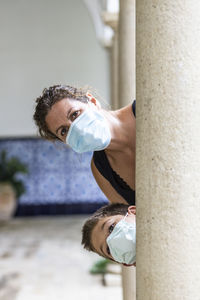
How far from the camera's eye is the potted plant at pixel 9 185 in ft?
45.6

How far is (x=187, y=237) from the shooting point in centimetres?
158

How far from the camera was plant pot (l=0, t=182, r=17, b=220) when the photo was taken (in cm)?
1386

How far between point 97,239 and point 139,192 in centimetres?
76

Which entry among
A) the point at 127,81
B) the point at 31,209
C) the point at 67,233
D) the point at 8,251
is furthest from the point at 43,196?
the point at 127,81

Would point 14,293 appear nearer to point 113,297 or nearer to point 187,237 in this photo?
point 113,297

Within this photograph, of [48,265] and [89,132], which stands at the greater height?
[89,132]

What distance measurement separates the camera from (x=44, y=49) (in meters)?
14.2

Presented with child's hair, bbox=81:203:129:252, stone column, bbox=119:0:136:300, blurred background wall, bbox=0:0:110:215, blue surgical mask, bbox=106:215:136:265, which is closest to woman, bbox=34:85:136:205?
child's hair, bbox=81:203:129:252

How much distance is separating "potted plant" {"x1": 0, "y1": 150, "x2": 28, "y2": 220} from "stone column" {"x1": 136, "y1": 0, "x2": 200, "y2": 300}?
41.2 ft

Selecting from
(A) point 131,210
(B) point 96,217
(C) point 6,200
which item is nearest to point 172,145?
(A) point 131,210

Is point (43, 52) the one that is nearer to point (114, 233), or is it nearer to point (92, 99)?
point (92, 99)

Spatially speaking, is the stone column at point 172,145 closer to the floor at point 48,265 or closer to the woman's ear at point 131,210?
the woman's ear at point 131,210

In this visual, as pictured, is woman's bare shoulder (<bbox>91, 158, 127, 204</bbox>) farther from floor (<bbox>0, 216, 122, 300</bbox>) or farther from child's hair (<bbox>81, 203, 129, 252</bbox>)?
floor (<bbox>0, 216, 122, 300</bbox>)

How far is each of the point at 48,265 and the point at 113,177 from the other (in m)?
7.03
